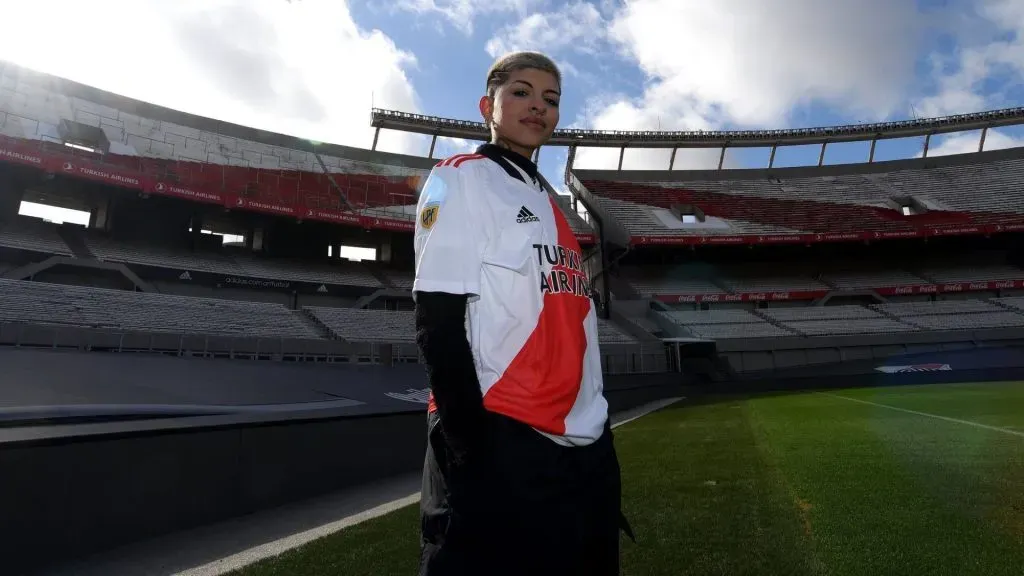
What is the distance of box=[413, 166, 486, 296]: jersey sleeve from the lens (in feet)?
3.57

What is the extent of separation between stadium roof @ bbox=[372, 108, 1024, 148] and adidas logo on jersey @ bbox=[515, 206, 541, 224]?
2856 cm

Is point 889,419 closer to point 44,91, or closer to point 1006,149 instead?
point 44,91

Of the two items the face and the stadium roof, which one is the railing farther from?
the stadium roof

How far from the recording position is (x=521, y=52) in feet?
4.70

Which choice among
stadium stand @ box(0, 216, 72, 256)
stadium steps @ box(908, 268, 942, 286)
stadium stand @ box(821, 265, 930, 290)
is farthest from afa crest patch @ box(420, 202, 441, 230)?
stadium steps @ box(908, 268, 942, 286)

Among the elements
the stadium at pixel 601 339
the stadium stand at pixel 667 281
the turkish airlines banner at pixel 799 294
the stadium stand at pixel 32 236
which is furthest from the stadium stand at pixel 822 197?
the stadium stand at pixel 32 236

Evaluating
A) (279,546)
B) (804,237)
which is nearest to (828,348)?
(804,237)

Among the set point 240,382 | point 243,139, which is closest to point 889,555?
point 240,382

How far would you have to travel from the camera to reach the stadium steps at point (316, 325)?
15.8 meters

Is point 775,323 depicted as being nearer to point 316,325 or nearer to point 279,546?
point 316,325

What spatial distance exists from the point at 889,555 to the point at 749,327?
21509 millimetres

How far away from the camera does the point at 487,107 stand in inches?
59.3

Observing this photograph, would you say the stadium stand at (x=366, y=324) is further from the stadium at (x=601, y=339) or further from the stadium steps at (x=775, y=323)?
the stadium steps at (x=775, y=323)

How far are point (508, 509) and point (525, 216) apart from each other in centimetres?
72
